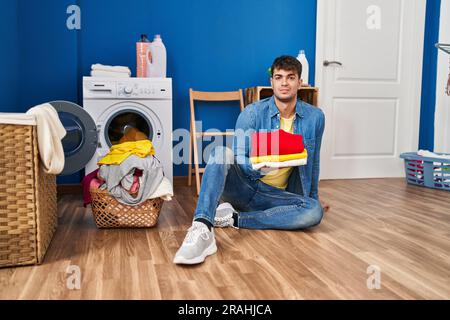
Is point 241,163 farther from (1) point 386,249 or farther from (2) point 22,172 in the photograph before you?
(2) point 22,172

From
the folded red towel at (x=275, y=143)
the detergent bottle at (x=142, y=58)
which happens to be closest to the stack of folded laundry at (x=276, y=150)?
the folded red towel at (x=275, y=143)

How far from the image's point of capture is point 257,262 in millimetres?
1720

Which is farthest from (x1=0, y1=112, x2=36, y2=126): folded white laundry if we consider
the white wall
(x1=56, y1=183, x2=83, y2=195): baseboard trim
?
the white wall

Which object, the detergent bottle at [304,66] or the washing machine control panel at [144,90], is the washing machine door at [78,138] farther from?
the detergent bottle at [304,66]

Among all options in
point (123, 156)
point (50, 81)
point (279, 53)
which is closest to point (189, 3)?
point (279, 53)

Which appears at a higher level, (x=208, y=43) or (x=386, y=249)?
(x=208, y=43)

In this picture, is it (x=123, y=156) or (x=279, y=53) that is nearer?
(x=123, y=156)

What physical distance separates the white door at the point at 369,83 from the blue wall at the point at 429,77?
65 mm

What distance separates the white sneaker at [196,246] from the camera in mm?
1658

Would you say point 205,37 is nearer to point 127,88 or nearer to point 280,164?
point 127,88

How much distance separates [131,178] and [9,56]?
142 cm

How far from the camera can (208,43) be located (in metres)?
3.65

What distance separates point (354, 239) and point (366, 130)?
214 cm
